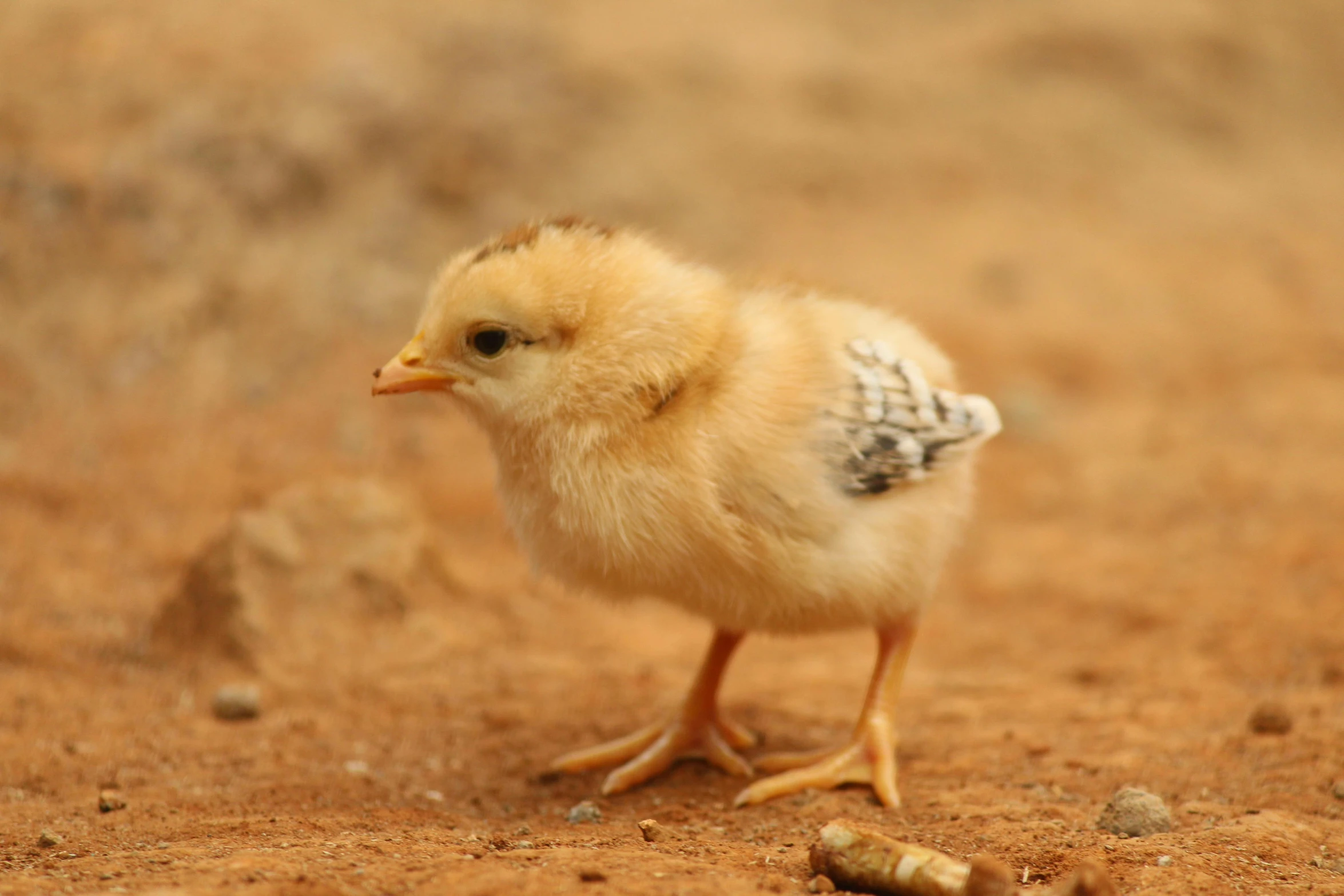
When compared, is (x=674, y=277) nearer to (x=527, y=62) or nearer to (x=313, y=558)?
(x=313, y=558)

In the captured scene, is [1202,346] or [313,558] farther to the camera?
[1202,346]

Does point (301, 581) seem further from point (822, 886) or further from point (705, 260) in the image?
point (822, 886)

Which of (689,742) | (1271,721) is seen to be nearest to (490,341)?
(689,742)

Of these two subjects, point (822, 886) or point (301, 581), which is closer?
point (822, 886)

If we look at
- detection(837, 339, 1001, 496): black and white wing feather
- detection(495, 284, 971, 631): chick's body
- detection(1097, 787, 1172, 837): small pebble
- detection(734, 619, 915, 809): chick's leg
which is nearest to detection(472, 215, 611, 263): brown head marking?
detection(495, 284, 971, 631): chick's body

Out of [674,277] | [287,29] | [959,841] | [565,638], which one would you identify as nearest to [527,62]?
[287,29]

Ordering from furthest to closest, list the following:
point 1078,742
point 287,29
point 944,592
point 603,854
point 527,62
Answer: point 527,62, point 287,29, point 944,592, point 1078,742, point 603,854

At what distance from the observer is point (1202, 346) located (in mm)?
7738

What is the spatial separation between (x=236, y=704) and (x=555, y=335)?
182 cm

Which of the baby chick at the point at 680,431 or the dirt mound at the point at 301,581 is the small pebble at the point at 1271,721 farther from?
the dirt mound at the point at 301,581

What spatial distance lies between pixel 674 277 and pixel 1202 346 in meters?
5.80

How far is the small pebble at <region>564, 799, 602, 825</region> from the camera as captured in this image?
3.09 metres

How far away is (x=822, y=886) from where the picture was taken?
233 centimetres

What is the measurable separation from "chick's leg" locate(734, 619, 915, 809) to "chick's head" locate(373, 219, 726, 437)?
3.64 feet
